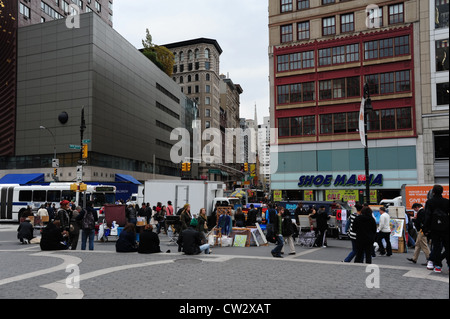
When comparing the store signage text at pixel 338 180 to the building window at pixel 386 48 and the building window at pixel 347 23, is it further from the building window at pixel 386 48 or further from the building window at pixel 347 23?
the building window at pixel 347 23

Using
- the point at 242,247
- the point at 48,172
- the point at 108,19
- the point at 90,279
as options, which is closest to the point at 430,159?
the point at 242,247

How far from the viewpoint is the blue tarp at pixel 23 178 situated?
175 ft

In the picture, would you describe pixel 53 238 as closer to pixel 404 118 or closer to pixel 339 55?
pixel 404 118

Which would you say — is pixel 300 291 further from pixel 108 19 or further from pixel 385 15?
pixel 108 19

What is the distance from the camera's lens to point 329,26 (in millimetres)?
41812

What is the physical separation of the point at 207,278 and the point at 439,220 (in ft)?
18.1

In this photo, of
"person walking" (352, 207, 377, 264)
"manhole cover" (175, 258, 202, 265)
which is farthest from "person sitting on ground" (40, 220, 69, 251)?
"person walking" (352, 207, 377, 264)

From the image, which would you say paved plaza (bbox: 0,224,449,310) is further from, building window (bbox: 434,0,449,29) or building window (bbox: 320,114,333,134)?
building window (bbox: 434,0,449,29)

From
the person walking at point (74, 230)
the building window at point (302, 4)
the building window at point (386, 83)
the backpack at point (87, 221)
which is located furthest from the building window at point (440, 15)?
the person walking at point (74, 230)

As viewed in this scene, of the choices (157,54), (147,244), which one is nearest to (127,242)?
(147,244)

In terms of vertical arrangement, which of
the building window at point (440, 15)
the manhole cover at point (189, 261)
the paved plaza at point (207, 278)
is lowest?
the manhole cover at point (189, 261)

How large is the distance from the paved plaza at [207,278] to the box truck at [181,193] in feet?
43.3

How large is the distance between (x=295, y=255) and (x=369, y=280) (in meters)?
5.08

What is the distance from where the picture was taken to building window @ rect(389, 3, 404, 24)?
3884 cm
